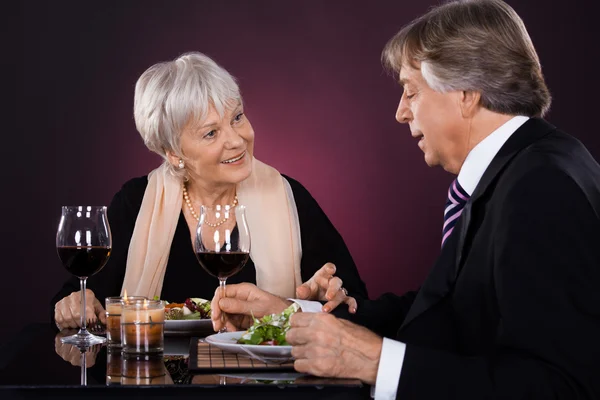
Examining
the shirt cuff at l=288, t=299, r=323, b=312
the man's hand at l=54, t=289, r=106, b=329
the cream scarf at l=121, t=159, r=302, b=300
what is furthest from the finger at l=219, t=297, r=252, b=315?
the cream scarf at l=121, t=159, r=302, b=300

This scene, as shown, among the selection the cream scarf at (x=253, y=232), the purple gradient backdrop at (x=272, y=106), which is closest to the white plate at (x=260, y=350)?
the cream scarf at (x=253, y=232)

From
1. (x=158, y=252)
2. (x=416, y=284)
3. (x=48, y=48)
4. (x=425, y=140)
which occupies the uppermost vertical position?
(x=48, y=48)

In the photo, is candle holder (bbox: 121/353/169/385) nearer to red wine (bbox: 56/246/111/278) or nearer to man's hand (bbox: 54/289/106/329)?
red wine (bbox: 56/246/111/278)

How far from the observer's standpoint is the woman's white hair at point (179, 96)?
2.92m

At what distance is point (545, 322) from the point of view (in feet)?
4.77

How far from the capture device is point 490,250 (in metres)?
1.61

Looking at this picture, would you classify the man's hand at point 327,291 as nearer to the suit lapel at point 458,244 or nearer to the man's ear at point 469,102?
A: the suit lapel at point 458,244

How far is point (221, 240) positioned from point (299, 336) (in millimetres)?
460

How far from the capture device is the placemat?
5.21 feet

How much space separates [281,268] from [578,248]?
1708 mm

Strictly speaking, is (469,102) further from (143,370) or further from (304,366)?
(143,370)

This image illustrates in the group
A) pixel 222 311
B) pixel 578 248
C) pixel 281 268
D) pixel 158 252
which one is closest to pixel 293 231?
pixel 281 268

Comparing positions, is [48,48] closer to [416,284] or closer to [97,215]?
[416,284]

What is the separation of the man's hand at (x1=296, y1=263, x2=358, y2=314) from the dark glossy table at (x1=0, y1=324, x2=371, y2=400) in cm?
53
